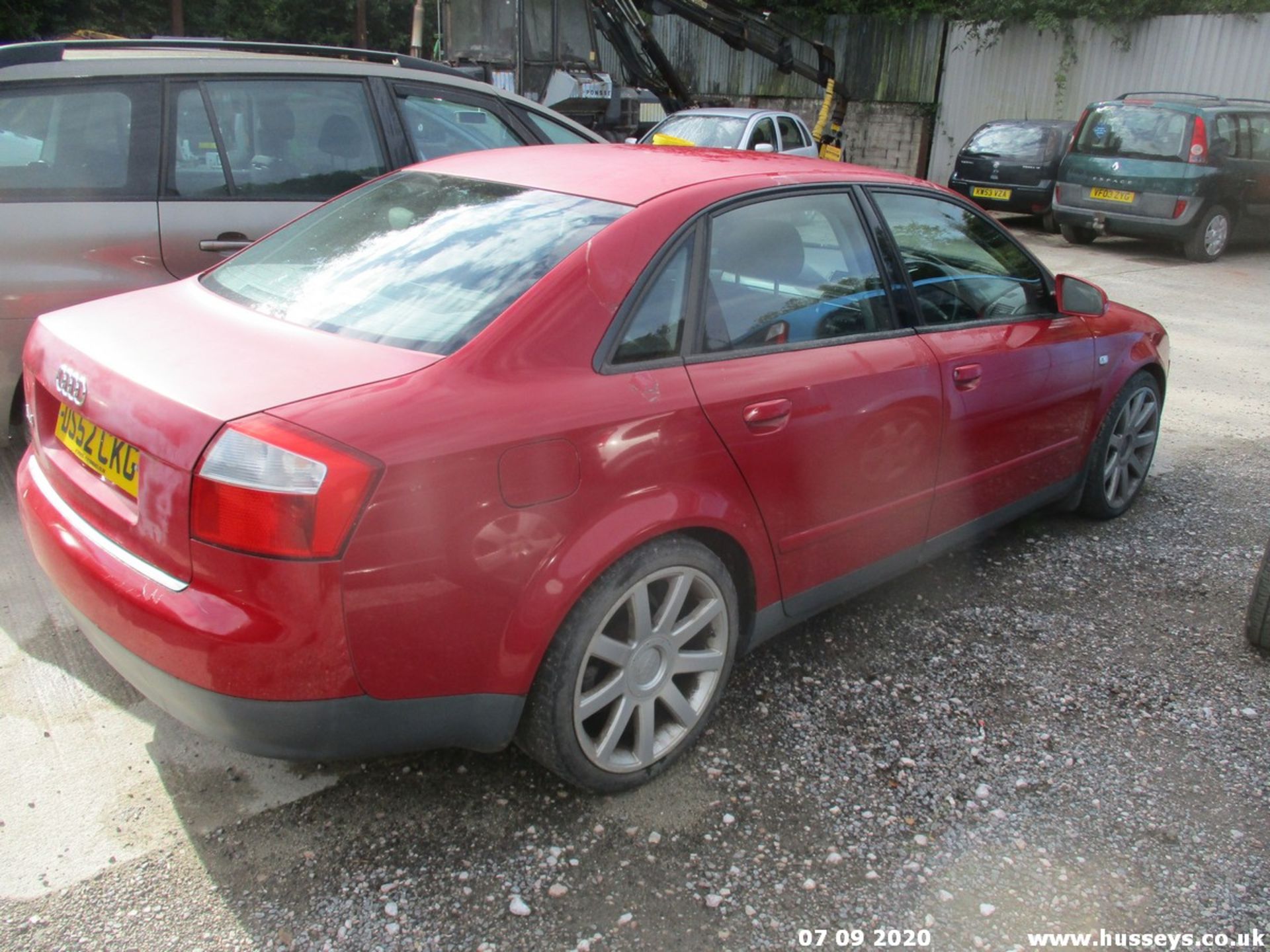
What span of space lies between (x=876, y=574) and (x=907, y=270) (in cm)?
98

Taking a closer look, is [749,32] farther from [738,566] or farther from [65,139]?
[738,566]

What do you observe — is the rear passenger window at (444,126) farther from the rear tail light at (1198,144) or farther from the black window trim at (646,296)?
the rear tail light at (1198,144)

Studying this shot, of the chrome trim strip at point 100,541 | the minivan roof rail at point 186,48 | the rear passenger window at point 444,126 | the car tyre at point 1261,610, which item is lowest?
the car tyre at point 1261,610

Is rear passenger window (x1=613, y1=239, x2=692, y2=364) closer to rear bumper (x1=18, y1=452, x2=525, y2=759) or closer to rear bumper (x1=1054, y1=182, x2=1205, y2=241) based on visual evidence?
rear bumper (x1=18, y1=452, x2=525, y2=759)

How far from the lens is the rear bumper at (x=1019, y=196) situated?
1423cm

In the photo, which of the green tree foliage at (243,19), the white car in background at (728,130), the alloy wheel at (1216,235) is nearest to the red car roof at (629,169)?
the white car in background at (728,130)

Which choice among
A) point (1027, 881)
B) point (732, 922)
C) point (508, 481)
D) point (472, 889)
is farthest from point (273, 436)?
point (1027, 881)

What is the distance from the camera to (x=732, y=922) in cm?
231

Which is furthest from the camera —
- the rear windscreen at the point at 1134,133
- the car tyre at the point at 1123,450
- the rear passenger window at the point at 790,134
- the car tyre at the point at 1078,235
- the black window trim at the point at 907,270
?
the rear passenger window at the point at 790,134

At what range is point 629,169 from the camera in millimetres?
3045

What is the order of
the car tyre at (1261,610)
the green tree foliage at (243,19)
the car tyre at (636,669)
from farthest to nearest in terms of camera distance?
the green tree foliage at (243,19), the car tyre at (1261,610), the car tyre at (636,669)

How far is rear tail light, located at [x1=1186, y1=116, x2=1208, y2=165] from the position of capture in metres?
11.9

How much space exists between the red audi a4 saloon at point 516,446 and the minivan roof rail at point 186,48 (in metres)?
1.65

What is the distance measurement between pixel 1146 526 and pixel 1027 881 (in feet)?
8.63
